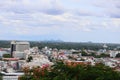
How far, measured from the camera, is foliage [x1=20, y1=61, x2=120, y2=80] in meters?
11.4

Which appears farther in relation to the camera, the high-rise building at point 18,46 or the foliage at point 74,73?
the high-rise building at point 18,46

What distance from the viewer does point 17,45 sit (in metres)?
81.2

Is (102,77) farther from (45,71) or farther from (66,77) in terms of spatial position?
(45,71)

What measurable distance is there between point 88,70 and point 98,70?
0.33 metres

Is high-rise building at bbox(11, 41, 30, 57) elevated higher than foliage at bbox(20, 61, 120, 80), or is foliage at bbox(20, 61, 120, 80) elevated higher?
foliage at bbox(20, 61, 120, 80)

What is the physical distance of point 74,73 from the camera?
39.8 ft

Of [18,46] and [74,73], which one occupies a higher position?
[74,73]

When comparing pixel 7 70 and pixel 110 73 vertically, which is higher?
pixel 110 73

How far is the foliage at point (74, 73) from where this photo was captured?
11.4 metres

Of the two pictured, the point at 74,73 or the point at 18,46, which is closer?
the point at 74,73

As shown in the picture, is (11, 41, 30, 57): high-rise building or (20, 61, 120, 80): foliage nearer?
(20, 61, 120, 80): foliage

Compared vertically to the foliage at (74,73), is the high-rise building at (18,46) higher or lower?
lower

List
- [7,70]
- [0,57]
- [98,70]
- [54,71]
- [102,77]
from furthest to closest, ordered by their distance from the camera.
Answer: [0,57], [7,70], [54,71], [98,70], [102,77]

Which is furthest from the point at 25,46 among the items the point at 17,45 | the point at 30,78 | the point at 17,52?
the point at 30,78
